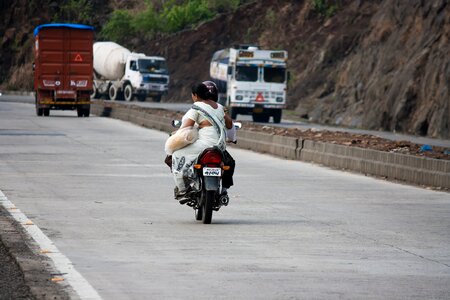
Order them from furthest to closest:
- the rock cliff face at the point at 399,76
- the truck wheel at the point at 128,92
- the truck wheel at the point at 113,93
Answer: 1. the truck wheel at the point at 113,93
2. the truck wheel at the point at 128,92
3. the rock cliff face at the point at 399,76

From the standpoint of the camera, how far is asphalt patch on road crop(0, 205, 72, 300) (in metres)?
9.18

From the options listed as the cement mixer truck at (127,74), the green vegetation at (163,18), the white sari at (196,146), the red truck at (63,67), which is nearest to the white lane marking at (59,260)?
the white sari at (196,146)

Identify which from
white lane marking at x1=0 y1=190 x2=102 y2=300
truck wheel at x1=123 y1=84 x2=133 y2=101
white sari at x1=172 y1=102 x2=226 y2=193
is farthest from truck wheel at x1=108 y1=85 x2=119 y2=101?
white sari at x1=172 y1=102 x2=226 y2=193

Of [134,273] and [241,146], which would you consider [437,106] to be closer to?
[241,146]

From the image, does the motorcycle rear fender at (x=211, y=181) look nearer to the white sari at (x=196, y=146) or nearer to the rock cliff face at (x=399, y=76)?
the white sari at (x=196, y=146)

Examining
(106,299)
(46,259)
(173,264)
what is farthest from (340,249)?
(106,299)

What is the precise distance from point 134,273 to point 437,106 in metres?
37.2

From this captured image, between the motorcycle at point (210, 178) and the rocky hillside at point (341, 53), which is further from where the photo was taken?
the rocky hillside at point (341, 53)

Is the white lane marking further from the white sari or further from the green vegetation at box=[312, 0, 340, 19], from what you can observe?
the green vegetation at box=[312, 0, 340, 19]

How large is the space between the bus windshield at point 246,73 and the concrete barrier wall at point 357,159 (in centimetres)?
1887

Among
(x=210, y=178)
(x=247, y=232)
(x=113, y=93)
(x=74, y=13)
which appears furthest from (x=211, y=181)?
(x=74, y=13)

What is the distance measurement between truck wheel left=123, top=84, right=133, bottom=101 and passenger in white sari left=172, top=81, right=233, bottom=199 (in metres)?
68.6

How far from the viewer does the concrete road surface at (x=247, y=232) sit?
9.84 m

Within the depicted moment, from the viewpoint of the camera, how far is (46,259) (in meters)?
11.1
